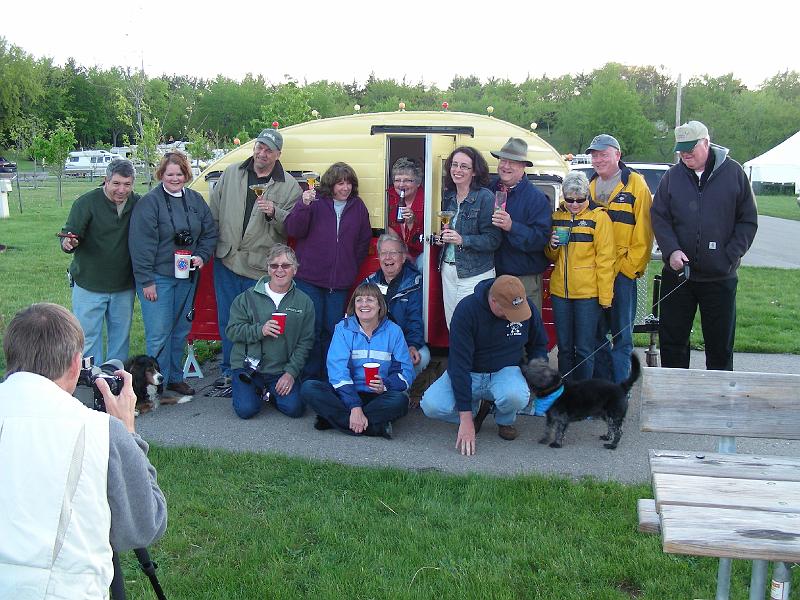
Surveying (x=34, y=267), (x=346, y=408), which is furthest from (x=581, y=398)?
(x=34, y=267)

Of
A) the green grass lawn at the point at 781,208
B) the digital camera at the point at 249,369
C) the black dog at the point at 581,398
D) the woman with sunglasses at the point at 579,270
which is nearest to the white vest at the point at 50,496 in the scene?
the black dog at the point at 581,398

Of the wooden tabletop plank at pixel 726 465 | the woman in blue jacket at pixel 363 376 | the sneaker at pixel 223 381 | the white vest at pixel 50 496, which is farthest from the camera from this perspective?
the sneaker at pixel 223 381

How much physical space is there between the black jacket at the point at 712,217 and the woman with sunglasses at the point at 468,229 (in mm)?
1289

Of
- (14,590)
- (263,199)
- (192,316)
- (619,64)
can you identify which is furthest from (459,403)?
(619,64)

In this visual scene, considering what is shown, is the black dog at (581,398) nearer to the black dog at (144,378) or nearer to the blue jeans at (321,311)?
the blue jeans at (321,311)

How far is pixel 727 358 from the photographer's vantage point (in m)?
5.97

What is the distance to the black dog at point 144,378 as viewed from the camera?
635cm

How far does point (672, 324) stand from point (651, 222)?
2.60ft

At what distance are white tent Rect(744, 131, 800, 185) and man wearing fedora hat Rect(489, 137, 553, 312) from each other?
34.8m

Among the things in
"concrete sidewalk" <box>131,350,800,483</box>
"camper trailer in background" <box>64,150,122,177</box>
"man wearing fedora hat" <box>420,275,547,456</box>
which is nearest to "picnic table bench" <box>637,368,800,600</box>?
"concrete sidewalk" <box>131,350,800,483</box>

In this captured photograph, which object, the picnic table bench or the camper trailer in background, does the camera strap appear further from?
the camper trailer in background

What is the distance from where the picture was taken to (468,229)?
20.5ft

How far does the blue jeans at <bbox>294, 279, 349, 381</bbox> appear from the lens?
22.4ft

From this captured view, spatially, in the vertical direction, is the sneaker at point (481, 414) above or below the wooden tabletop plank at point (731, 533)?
below
